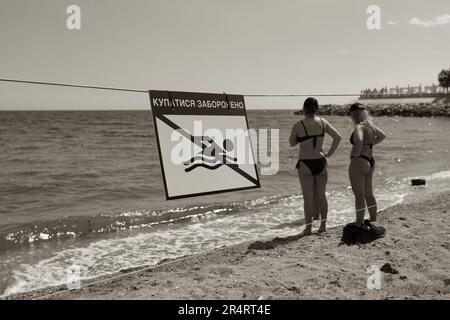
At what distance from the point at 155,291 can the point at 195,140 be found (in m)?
1.71

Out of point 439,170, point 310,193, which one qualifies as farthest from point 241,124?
point 439,170

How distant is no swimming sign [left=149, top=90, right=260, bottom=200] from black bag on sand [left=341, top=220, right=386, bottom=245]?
1.43 m

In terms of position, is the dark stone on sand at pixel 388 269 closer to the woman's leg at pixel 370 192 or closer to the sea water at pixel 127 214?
the woman's leg at pixel 370 192

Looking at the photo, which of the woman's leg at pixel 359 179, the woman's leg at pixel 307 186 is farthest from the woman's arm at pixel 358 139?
the woman's leg at pixel 307 186

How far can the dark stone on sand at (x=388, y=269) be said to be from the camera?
14.6 ft

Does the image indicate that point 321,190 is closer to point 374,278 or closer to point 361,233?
point 361,233

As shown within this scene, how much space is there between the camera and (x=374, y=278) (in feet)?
14.0

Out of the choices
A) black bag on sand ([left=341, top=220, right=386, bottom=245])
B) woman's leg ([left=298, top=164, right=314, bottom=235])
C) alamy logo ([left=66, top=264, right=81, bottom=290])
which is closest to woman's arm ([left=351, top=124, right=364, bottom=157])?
woman's leg ([left=298, top=164, right=314, bottom=235])

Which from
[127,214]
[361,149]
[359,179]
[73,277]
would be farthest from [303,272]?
[127,214]

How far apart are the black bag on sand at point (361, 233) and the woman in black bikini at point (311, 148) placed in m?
0.66

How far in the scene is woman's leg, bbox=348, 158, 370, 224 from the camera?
585 centimetres

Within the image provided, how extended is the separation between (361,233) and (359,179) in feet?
2.45

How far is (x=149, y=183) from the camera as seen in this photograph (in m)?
15.5

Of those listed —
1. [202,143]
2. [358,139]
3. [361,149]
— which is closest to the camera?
[202,143]
